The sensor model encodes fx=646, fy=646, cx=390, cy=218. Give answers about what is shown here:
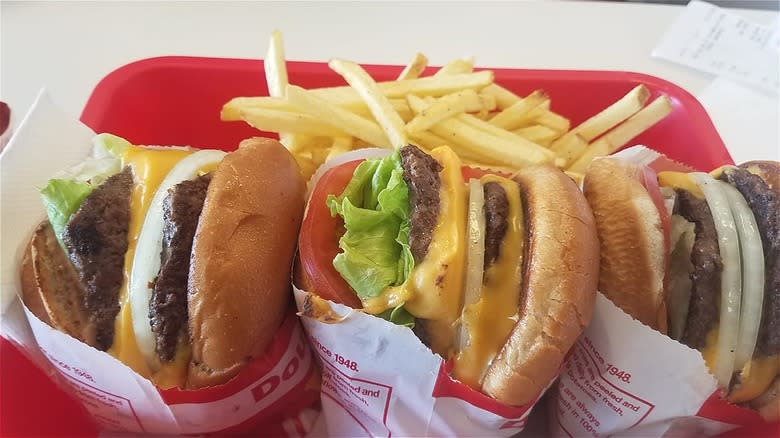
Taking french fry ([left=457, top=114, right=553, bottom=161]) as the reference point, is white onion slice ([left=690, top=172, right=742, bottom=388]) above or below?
below

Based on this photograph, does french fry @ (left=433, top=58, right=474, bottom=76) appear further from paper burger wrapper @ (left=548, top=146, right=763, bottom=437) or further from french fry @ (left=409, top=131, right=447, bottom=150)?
paper burger wrapper @ (left=548, top=146, right=763, bottom=437)

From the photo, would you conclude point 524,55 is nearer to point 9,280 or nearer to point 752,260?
point 752,260

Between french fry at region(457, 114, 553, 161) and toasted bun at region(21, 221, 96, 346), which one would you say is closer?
toasted bun at region(21, 221, 96, 346)

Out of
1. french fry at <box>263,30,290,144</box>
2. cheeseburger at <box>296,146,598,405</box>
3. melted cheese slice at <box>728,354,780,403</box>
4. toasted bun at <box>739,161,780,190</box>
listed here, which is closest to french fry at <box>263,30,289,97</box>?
french fry at <box>263,30,290,144</box>

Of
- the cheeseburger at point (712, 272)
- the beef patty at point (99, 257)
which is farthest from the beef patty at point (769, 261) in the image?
the beef patty at point (99, 257)

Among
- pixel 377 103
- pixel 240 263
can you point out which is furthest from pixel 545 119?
pixel 240 263

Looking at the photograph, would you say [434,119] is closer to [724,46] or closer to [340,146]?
[340,146]

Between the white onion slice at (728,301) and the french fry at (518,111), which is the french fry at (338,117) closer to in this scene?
the french fry at (518,111)
